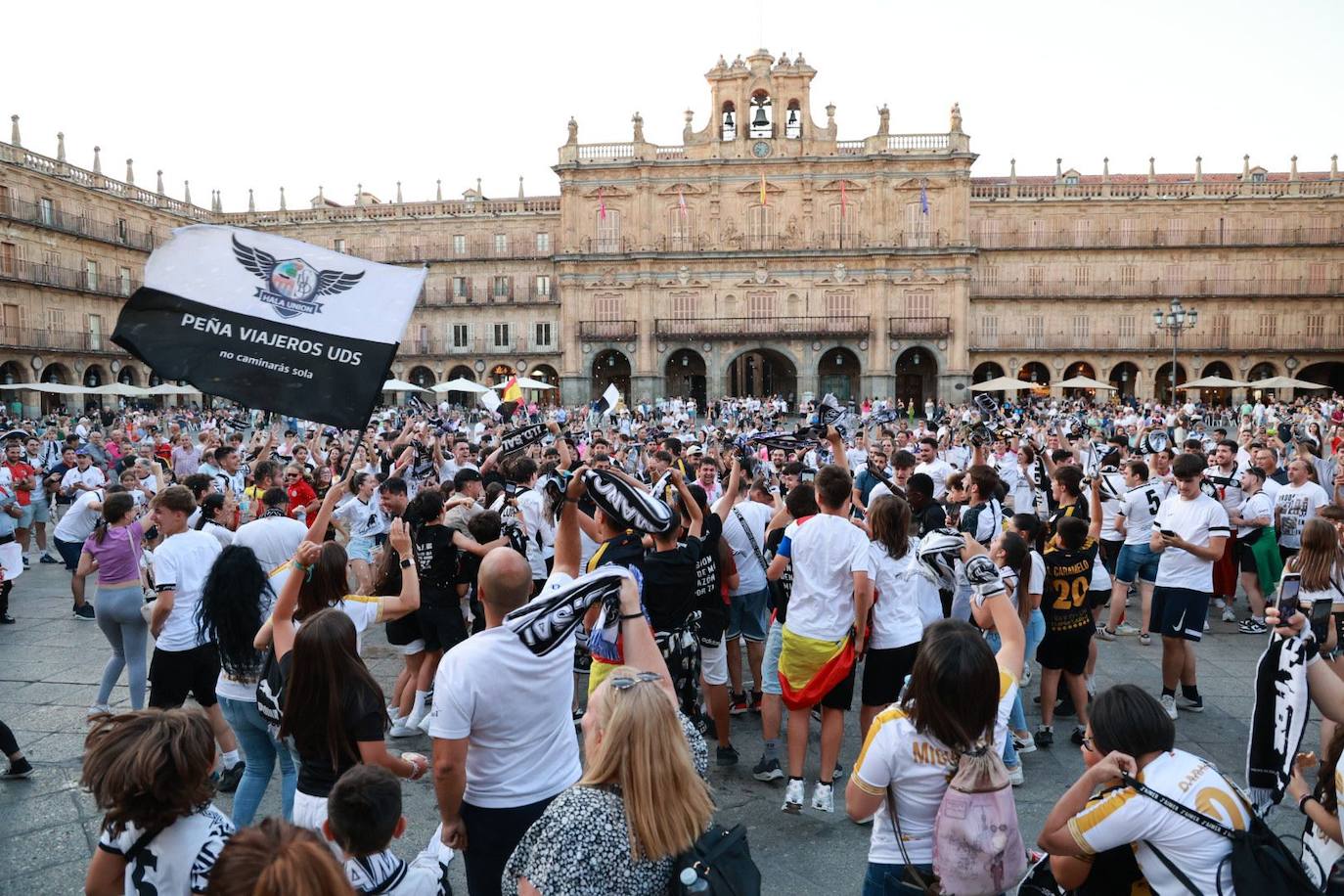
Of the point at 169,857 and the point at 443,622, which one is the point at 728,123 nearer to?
the point at 443,622

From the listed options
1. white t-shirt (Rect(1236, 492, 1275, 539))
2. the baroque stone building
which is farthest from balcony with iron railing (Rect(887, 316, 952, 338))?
white t-shirt (Rect(1236, 492, 1275, 539))

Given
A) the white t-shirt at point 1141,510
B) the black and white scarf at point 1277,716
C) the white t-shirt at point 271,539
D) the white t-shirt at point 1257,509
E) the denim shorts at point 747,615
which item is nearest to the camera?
the black and white scarf at point 1277,716

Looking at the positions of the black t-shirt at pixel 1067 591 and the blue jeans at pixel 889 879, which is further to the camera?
the black t-shirt at pixel 1067 591

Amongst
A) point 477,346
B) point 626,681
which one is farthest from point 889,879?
point 477,346

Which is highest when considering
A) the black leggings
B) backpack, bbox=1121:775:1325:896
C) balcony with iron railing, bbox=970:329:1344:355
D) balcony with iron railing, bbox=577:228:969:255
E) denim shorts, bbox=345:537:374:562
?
balcony with iron railing, bbox=577:228:969:255

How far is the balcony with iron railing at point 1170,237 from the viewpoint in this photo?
4338 cm

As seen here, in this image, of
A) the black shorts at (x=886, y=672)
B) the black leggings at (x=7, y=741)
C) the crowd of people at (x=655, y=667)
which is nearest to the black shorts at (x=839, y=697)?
the crowd of people at (x=655, y=667)

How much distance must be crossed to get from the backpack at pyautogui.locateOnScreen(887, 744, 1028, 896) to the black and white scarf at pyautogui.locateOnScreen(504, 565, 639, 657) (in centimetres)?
127

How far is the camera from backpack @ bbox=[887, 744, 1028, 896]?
2.60 meters

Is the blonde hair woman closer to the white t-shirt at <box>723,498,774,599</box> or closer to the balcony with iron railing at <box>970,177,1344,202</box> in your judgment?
the white t-shirt at <box>723,498,774,599</box>

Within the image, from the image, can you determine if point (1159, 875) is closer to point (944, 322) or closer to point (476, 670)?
point (476, 670)

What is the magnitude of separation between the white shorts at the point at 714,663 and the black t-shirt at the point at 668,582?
0.91 metres

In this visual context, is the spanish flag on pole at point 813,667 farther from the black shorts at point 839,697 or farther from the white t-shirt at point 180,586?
the white t-shirt at point 180,586

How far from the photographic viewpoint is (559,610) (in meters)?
2.98
